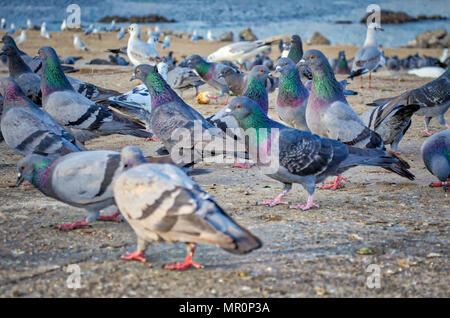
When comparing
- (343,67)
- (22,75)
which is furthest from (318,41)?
(22,75)

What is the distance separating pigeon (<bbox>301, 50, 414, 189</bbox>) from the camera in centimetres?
584

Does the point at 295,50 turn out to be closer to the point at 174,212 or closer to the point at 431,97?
the point at 431,97

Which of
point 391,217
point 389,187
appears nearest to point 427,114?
point 389,187

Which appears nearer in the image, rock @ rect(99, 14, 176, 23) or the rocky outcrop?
the rocky outcrop

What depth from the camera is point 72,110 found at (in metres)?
6.57

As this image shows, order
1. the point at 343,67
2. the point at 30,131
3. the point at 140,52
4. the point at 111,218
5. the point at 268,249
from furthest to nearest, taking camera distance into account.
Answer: the point at 343,67 < the point at 140,52 < the point at 30,131 < the point at 111,218 < the point at 268,249

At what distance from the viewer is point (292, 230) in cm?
439

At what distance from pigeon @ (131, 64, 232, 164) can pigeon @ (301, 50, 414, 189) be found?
103 cm

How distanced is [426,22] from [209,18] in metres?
14.2

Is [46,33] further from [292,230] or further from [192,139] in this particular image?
[292,230]

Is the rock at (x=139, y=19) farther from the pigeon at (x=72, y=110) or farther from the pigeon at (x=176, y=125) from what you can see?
the pigeon at (x=176, y=125)

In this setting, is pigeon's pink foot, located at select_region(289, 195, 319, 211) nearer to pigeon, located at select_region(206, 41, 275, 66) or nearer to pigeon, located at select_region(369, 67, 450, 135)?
pigeon, located at select_region(369, 67, 450, 135)

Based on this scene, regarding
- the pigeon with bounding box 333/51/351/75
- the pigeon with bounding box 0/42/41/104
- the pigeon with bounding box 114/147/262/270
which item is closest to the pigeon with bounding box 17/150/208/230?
the pigeon with bounding box 114/147/262/270

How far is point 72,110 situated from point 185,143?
1672mm
